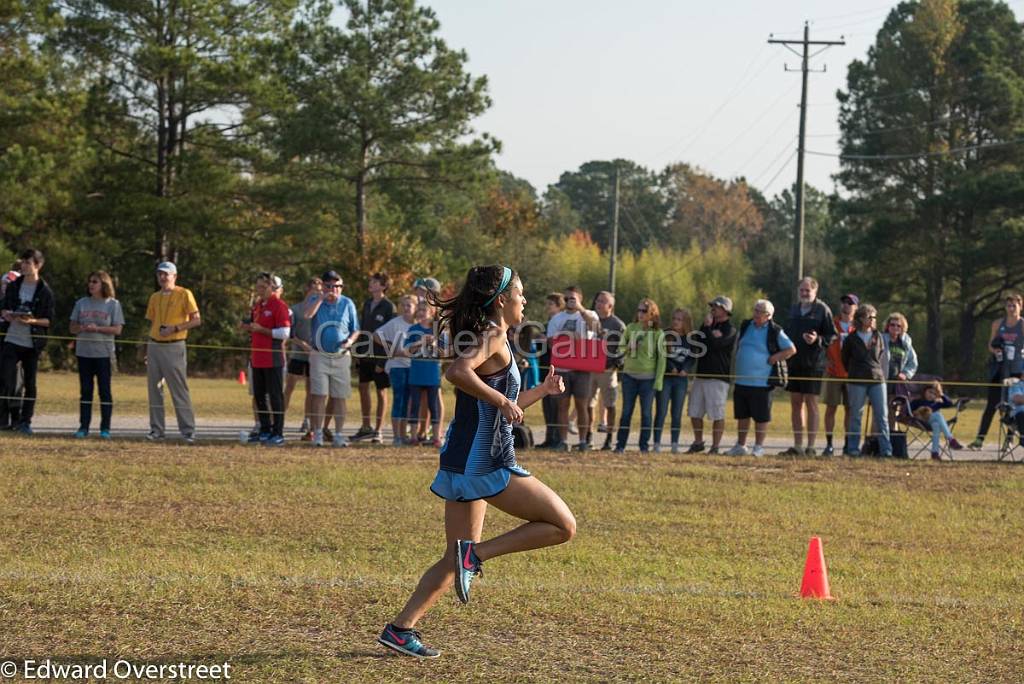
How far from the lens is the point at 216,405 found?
82.5 feet

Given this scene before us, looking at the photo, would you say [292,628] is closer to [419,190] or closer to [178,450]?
[178,450]

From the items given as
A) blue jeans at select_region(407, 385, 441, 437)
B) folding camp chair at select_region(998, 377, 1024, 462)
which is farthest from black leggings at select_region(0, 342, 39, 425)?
folding camp chair at select_region(998, 377, 1024, 462)

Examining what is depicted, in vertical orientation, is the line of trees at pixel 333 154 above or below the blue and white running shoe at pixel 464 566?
above

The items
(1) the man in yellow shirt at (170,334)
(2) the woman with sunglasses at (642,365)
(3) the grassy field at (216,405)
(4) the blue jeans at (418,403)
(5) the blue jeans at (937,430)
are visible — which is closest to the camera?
(1) the man in yellow shirt at (170,334)

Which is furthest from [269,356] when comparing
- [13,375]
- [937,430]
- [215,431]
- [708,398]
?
[937,430]

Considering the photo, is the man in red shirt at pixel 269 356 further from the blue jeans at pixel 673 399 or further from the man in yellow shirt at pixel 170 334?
the blue jeans at pixel 673 399

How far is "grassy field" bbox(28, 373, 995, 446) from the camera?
837 inches

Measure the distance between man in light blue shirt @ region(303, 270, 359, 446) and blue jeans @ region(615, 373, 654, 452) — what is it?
357 cm

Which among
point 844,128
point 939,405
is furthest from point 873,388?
point 844,128

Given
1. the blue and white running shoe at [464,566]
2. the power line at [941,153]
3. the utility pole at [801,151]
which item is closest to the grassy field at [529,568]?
the blue and white running shoe at [464,566]

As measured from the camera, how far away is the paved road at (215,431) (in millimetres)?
17266

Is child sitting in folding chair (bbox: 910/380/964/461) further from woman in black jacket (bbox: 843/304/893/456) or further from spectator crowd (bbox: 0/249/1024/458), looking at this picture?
woman in black jacket (bbox: 843/304/893/456)

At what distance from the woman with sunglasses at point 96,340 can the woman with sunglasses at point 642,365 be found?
646cm

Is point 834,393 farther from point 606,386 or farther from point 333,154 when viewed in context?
point 333,154
